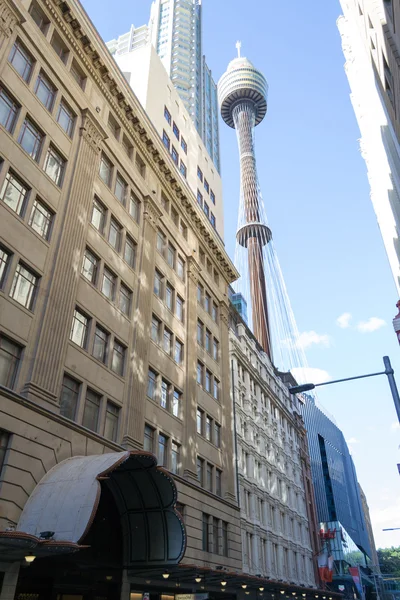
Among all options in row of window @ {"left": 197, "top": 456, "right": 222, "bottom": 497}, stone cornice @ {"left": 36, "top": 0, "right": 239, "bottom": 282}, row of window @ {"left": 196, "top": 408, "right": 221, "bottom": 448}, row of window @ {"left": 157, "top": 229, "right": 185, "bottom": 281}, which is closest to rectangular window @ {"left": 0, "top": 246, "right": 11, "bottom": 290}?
stone cornice @ {"left": 36, "top": 0, "right": 239, "bottom": 282}

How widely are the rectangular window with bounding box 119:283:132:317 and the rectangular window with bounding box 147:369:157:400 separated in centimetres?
404

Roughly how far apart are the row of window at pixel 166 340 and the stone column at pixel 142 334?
1.71 metres

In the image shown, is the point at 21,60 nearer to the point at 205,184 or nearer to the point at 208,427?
the point at 208,427

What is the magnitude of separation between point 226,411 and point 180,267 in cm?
1243

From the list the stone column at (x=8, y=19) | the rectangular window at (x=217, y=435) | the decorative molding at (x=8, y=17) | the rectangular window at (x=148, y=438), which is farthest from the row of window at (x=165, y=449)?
the decorative molding at (x=8, y=17)

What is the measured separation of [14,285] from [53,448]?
6.76m

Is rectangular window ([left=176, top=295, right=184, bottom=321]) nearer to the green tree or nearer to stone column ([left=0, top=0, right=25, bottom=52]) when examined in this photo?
stone column ([left=0, top=0, right=25, bottom=52])

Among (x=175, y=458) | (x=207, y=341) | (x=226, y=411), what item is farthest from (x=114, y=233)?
(x=226, y=411)

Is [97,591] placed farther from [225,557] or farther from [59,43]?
[59,43]

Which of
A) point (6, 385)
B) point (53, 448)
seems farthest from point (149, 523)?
point (6, 385)

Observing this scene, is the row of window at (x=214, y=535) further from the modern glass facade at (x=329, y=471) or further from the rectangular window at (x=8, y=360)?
the modern glass facade at (x=329, y=471)

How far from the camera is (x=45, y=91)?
2552cm

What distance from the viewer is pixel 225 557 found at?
33.5 m

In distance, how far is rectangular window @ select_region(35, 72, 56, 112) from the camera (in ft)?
81.6
